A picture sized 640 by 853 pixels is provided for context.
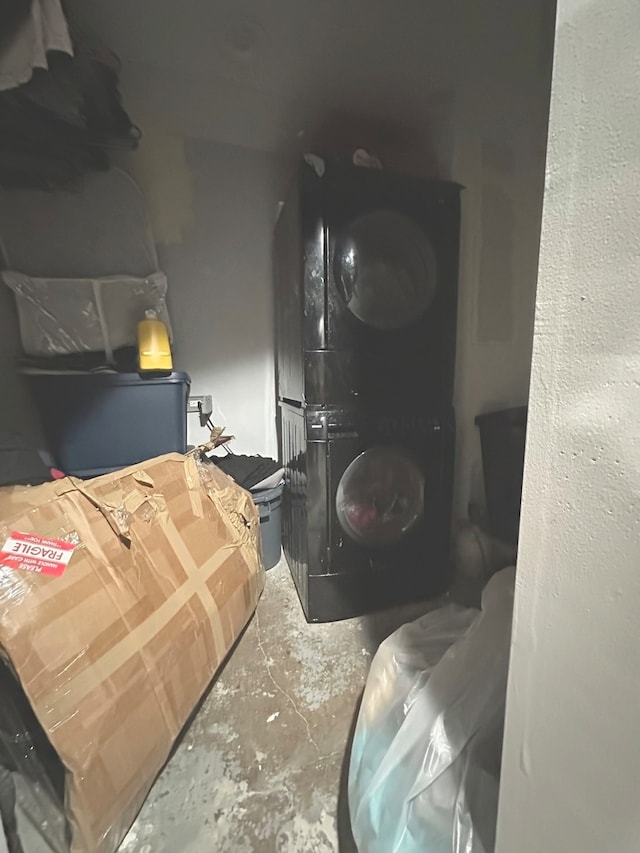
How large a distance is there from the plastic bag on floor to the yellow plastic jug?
1216mm

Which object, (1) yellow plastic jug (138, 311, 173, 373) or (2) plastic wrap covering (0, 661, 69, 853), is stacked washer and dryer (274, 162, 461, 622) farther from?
→ (2) plastic wrap covering (0, 661, 69, 853)

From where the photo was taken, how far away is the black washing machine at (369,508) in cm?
124

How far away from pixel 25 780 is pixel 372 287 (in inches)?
57.9

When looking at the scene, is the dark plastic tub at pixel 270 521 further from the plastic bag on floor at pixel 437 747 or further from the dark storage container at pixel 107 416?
the plastic bag on floor at pixel 437 747

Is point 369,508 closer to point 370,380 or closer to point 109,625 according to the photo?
point 370,380

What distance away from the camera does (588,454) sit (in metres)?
0.34

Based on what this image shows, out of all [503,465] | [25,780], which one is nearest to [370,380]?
[503,465]

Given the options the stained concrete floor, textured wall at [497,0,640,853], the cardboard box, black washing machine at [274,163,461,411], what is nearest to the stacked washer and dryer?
black washing machine at [274,163,461,411]

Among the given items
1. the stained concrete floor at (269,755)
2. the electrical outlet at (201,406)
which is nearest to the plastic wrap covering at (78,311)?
the electrical outlet at (201,406)

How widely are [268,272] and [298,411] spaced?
2.90ft

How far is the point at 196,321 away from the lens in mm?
1735

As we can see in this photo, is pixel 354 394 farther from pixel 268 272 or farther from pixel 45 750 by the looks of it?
pixel 45 750

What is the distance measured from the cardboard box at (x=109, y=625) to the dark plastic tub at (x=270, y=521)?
0.50 metres

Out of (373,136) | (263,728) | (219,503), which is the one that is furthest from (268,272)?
(263,728)
